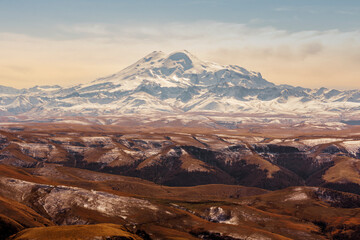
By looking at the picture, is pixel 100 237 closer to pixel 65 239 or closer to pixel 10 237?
pixel 65 239

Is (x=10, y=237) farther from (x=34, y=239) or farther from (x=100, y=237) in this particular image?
(x=100, y=237)

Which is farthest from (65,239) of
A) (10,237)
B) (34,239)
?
(10,237)

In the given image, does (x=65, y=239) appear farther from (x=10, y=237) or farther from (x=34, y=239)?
(x=10, y=237)

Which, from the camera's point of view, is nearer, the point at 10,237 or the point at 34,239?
the point at 34,239

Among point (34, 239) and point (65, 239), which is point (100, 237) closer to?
point (65, 239)

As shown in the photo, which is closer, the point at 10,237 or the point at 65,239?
the point at 65,239

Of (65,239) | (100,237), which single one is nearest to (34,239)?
(65,239)
